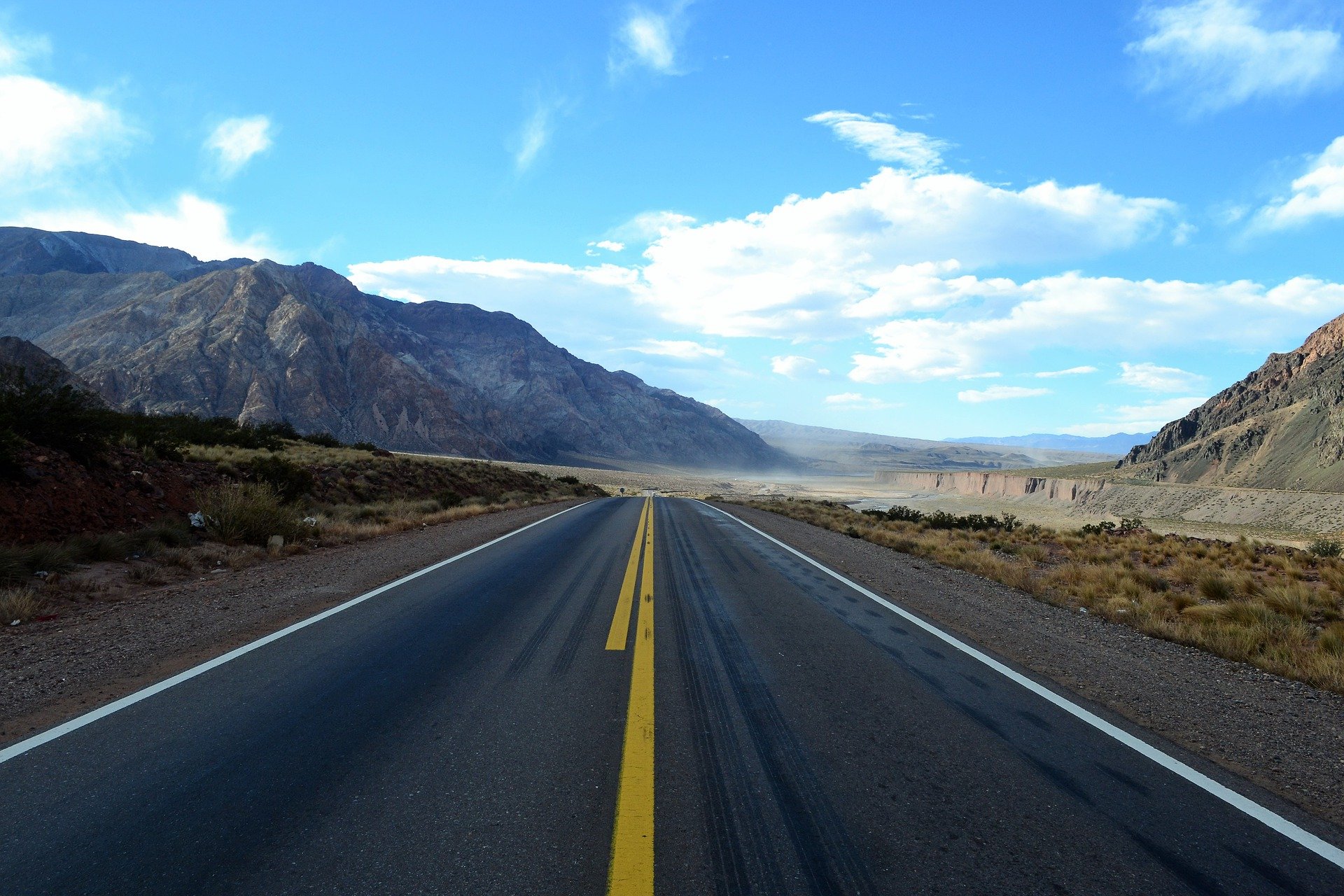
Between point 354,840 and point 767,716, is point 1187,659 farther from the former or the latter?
point 354,840

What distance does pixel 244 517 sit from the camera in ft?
41.8

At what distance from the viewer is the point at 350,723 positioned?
165 inches

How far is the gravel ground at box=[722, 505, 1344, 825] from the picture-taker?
4023 mm

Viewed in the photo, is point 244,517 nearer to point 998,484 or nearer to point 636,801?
point 636,801

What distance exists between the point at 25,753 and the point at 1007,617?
906 centimetres

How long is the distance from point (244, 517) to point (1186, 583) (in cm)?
1762

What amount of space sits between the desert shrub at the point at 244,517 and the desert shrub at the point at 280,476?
3351 millimetres

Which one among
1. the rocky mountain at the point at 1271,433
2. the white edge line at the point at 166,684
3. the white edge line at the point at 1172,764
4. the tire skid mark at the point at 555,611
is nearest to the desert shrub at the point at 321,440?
the tire skid mark at the point at 555,611

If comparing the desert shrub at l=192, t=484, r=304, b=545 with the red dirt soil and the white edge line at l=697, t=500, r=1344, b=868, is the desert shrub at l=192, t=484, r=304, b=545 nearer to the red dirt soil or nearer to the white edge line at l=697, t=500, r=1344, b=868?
the red dirt soil

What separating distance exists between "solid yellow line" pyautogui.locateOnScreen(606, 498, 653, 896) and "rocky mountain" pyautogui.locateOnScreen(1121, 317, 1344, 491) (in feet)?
233

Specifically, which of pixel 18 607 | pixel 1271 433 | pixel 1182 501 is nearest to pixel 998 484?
pixel 1271 433

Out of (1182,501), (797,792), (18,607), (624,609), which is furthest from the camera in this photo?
(1182,501)

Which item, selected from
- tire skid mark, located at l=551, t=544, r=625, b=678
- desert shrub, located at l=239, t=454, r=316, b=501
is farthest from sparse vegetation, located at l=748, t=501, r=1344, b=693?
desert shrub, located at l=239, t=454, r=316, b=501

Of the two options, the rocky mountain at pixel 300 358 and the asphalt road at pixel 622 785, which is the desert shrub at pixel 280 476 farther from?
the rocky mountain at pixel 300 358
